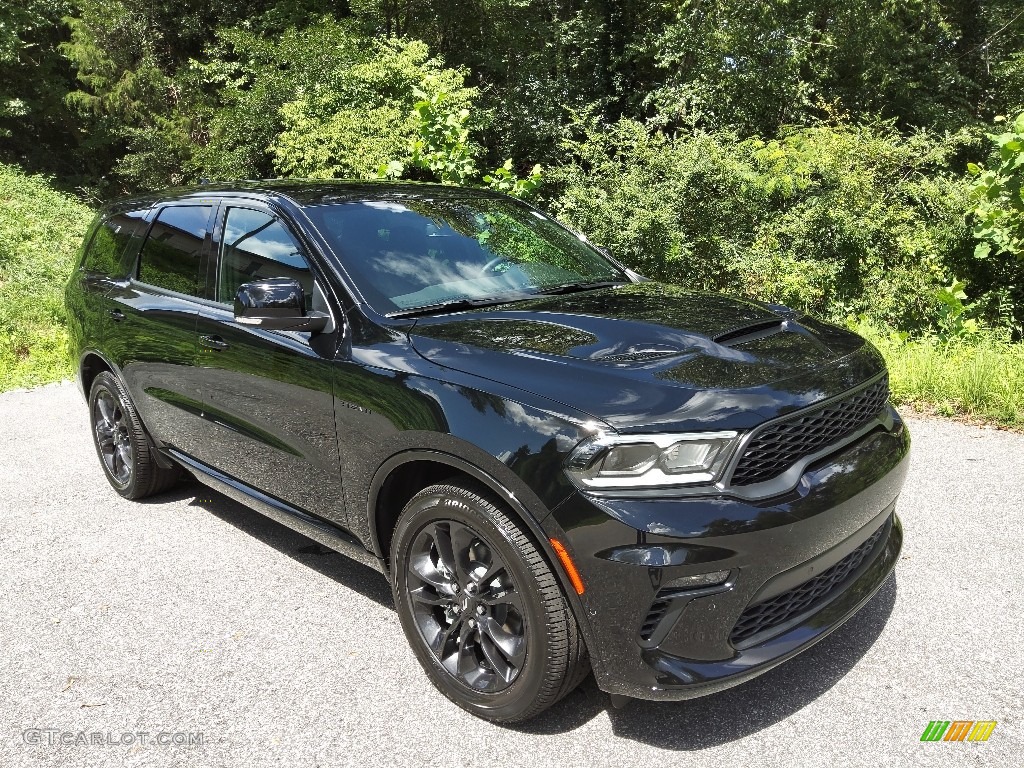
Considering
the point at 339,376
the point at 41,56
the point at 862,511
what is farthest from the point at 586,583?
the point at 41,56

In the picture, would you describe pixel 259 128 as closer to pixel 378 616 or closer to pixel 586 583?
pixel 378 616

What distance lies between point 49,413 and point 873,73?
1547 centimetres

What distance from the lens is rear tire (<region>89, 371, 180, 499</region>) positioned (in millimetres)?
4691

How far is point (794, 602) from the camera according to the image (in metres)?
2.54

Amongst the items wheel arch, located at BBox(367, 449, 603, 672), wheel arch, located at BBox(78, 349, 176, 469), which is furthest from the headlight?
wheel arch, located at BBox(78, 349, 176, 469)

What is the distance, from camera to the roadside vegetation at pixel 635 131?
7762 millimetres

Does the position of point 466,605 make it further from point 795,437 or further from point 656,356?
point 795,437

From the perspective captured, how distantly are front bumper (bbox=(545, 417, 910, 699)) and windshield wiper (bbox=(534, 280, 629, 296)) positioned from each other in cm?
143

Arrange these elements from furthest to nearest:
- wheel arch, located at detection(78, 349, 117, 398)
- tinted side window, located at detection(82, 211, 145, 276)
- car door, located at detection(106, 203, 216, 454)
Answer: wheel arch, located at detection(78, 349, 117, 398) < tinted side window, located at detection(82, 211, 145, 276) < car door, located at detection(106, 203, 216, 454)

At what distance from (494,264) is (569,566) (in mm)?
1705

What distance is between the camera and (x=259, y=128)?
16.9m

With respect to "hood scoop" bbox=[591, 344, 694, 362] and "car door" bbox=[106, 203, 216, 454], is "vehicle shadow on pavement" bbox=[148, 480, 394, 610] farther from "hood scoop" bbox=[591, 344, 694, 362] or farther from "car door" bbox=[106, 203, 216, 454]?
"hood scoop" bbox=[591, 344, 694, 362]

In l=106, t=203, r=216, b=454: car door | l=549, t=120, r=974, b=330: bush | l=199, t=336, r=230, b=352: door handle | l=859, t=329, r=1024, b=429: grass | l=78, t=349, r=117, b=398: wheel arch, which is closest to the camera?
l=199, t=336, r=230, b=352: door handle

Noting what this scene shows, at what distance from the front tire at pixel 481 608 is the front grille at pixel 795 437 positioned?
0.68 meters
